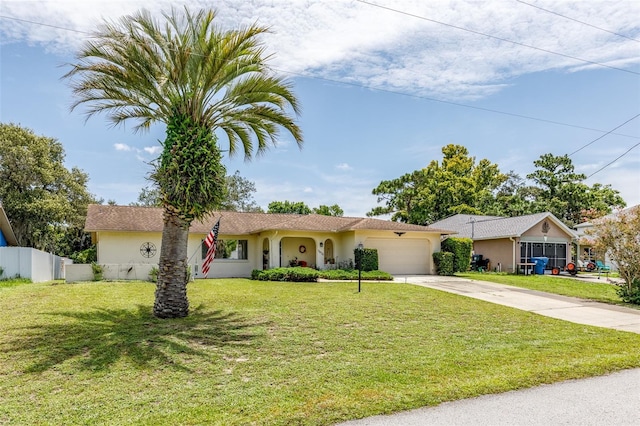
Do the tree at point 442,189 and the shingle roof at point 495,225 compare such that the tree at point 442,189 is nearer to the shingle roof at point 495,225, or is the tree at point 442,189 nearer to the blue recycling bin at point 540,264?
the shingle roof at point 495,225

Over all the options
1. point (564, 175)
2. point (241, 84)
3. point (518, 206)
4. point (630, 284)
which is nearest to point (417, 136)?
point (630, 284)

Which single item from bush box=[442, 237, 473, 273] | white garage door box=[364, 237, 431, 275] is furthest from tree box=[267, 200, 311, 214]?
bush box=[442, 237, 473, 273]

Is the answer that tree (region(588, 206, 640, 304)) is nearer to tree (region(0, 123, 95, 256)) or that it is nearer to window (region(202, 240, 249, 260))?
window (region(202, 240, 249, 260))

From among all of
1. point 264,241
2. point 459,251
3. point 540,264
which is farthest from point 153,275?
point 540,264

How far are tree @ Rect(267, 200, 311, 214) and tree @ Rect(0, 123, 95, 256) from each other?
20.4 m

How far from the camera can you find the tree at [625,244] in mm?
13828

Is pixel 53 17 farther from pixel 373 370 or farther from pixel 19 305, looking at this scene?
pixel 373 370

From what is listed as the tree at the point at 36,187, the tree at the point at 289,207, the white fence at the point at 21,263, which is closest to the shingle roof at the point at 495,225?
the tree at the point at 289,207

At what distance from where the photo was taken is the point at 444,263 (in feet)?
74.8

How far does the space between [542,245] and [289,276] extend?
18.6m

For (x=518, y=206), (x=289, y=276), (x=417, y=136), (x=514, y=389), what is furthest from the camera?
(x=518, y=206)

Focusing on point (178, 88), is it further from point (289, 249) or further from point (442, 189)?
point (442, 189)

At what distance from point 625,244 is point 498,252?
45.2 ft

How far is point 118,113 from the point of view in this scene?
10.5 meters
